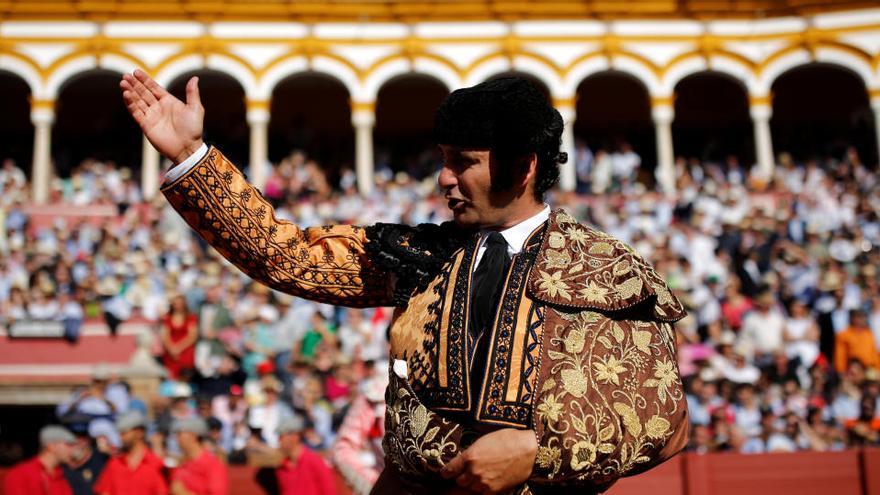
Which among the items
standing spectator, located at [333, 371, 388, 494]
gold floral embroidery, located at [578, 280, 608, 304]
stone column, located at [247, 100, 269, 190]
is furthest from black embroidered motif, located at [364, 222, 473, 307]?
stone column, located at [247, 100, 269, 190]

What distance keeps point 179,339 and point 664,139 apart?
11450 millimetres

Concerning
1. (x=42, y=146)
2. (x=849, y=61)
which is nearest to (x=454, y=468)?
(x=42, y=146)

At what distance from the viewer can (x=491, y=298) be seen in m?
2.18

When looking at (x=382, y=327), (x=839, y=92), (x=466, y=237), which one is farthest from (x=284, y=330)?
(x=839, y=92)

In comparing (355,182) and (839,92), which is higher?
(839,92)

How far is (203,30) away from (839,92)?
11.9m

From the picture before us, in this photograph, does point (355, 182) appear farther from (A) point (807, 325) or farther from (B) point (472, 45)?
(A) point (807, 325)

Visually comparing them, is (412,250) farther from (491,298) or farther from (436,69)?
(436,69)

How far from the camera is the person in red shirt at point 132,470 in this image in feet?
19.4

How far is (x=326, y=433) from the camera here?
7.23 metres

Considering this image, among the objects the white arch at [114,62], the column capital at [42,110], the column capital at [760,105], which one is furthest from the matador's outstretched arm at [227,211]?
the column capital at [760,105]

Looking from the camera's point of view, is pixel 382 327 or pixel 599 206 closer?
pixel 382 327

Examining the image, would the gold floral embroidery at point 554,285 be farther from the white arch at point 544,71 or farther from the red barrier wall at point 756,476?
the white arch at point 544,71

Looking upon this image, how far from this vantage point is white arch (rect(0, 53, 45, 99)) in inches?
712
